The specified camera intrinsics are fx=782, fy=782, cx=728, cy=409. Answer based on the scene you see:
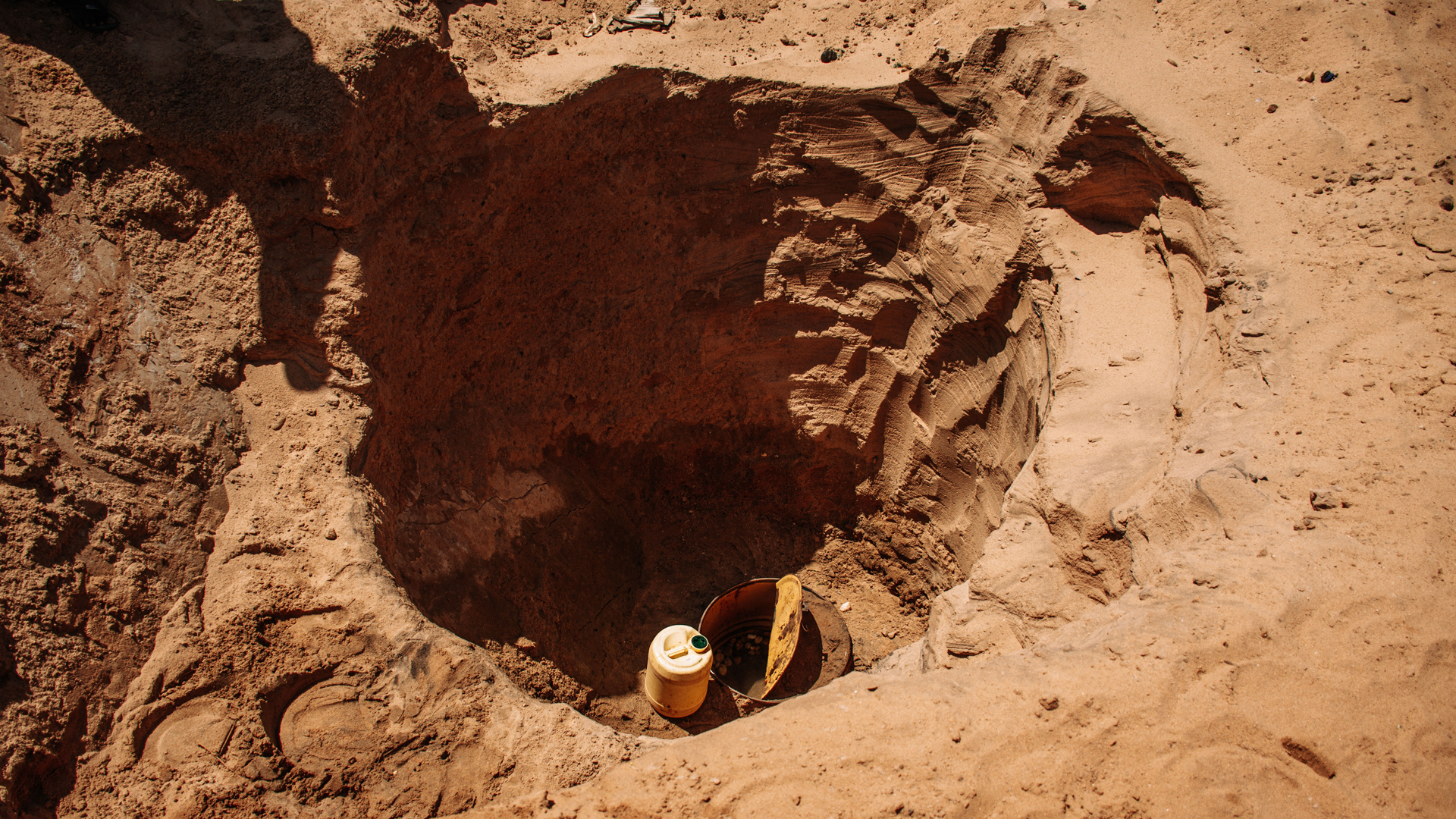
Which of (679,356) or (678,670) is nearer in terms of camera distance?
(678,670)

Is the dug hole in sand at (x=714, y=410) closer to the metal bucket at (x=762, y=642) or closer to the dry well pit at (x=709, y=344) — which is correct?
the dry well pit at (x=709, y=344)

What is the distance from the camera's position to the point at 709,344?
4.79 metres

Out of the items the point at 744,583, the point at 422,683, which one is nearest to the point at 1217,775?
the point at 422,683

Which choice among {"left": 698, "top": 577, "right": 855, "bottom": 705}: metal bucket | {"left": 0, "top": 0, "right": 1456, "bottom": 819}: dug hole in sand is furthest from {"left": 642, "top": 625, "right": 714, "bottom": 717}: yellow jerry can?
{"left": 698, "top": 577, "right": 855, "bottom": 705}: metal bucket

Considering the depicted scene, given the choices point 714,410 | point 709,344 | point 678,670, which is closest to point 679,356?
point 709,344

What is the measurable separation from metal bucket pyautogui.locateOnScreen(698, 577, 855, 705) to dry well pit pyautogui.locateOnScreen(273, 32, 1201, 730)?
0.94 ft

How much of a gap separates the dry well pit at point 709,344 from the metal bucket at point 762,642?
0.94ft

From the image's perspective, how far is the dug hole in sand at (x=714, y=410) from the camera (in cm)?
201

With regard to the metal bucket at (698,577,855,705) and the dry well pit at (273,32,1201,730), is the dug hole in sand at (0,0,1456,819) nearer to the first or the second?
the dry well pit at (273,32,1201,730)

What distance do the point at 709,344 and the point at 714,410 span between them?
455 mm

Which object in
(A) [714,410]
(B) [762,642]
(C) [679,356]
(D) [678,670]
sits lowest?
(B) [762,642]

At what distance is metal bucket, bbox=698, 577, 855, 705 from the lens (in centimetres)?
427

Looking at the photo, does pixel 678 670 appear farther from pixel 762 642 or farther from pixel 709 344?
pixel 709 344

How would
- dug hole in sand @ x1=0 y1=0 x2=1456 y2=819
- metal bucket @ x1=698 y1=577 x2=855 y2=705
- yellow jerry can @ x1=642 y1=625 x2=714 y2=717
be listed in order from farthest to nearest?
1. metal bucket @ x1=698 y1=577 x2=855 y2=705
2. yellow jerry can @ x1=642 y1=625 x2=714 y2=717
3. dug hole in sand @ x1=0 y1=0 x2=1456 y2=819
